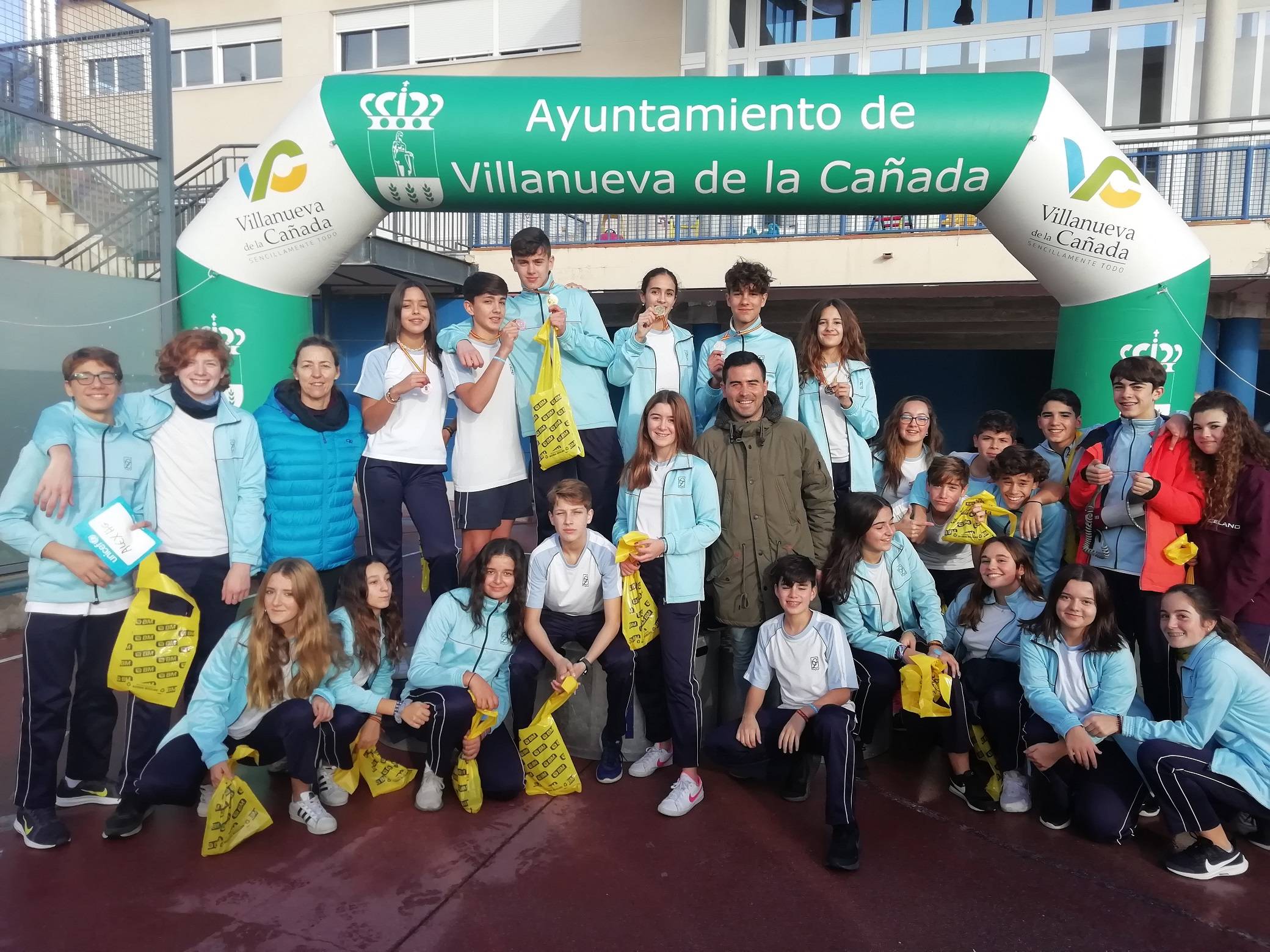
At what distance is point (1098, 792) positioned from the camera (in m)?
3.46

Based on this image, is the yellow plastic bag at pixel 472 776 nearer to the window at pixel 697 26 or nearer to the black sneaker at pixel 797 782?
the black sneaker at pixel 797 782

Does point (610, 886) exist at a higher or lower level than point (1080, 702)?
lower

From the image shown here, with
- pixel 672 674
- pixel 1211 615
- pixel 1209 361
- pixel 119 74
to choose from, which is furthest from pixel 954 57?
pixel 672 674

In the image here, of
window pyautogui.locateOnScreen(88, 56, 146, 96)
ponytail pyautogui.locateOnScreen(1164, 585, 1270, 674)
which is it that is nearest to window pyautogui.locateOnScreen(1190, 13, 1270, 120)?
ponytail pyautogui.locateOnScreen(1164, 585, 1270, 674)

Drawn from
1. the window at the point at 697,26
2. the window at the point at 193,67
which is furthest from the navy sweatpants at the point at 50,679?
the window at the point at 193,67

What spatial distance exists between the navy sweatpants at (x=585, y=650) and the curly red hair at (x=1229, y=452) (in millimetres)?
2594

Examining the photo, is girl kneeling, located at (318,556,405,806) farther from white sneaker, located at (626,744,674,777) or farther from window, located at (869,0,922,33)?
window, located at (869,0,922,33)

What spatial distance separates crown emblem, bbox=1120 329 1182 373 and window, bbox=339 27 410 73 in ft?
52.5

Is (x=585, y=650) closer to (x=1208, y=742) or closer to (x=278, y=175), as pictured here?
(x=1208, y=742)

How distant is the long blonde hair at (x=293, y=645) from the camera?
11.4 ft

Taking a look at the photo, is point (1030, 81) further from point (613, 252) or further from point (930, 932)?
point (613, 252)

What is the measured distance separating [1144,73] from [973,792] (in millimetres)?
13878

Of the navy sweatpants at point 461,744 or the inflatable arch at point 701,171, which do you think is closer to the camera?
the navy sweatpants at point 461,744

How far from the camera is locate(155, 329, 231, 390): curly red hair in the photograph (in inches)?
142
